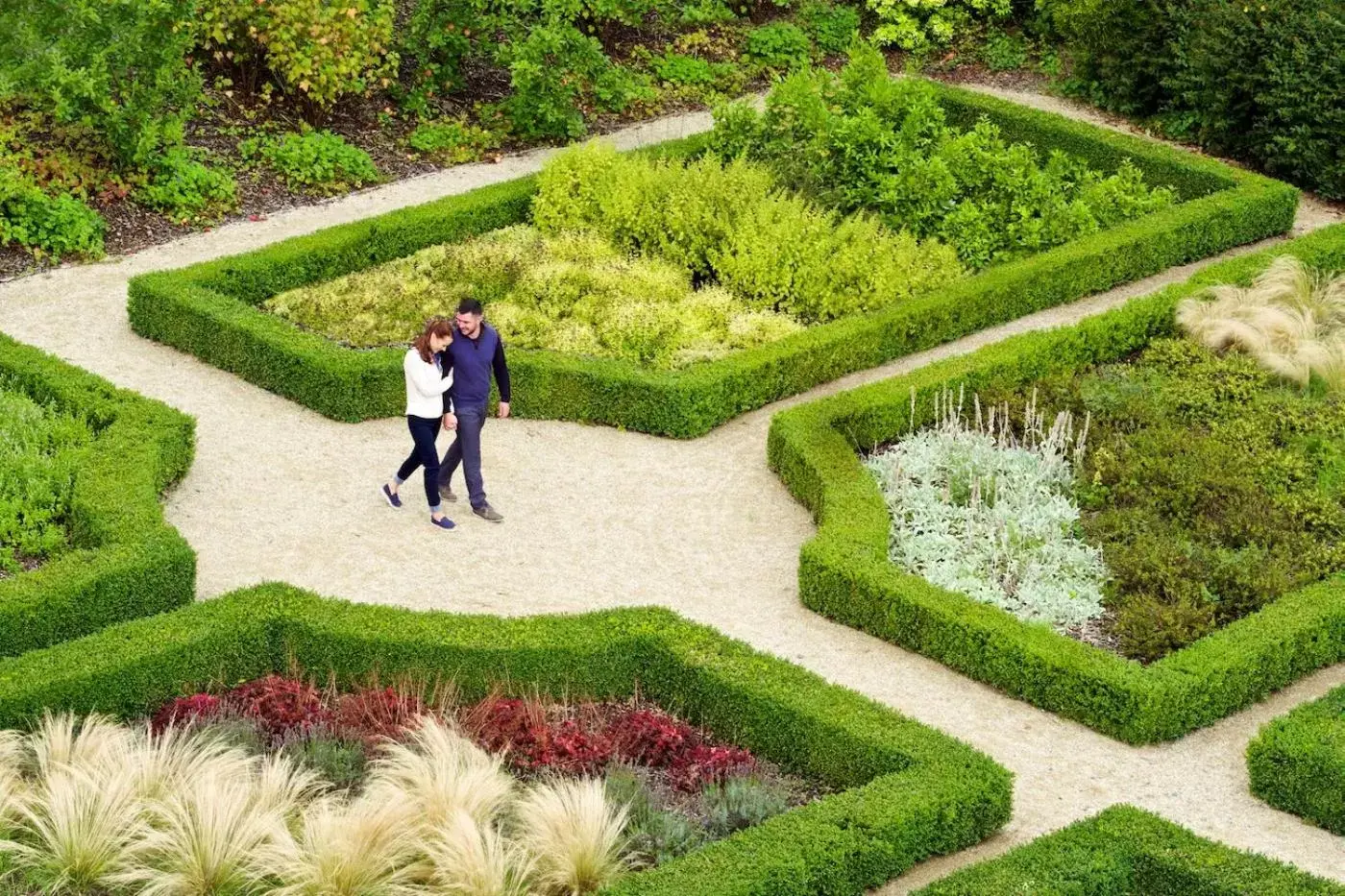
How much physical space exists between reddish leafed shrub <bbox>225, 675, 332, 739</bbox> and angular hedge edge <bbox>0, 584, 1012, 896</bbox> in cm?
23

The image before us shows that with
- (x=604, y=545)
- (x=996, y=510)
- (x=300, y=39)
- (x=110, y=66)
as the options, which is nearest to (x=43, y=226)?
(x=110, y=66)

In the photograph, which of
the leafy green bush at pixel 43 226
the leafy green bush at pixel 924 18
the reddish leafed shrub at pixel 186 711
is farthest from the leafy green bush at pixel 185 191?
the leafy green bush at pixel 924 18

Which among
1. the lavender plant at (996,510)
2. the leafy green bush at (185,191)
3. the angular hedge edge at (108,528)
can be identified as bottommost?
the angular hedge edge at (108,528)

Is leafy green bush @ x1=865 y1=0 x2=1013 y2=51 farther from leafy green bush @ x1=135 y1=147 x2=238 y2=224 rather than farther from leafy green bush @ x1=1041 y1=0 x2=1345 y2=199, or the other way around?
leafy green bush @ x1=135 y1=147 x2=238 y2=224

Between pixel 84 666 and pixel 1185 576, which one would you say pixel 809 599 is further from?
pixel 84 666

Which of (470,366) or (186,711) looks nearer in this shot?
(186,711)

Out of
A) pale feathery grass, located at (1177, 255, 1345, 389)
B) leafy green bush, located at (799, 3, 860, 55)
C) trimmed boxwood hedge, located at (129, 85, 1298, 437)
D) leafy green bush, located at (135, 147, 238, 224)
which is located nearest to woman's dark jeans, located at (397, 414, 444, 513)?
trimmed boxwood hedge, located at (129, 85, 1298, 437)

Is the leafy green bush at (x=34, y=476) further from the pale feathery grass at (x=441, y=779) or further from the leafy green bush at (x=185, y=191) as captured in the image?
the leafy green bush at (x=185, y=191)

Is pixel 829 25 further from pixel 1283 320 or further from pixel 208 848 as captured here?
pixel 208 848

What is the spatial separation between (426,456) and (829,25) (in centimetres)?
1270

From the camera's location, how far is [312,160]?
19266 mm

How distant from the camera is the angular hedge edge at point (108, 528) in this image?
1159 cm

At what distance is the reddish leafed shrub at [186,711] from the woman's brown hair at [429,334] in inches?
112

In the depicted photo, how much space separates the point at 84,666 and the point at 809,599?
14.7 feet
